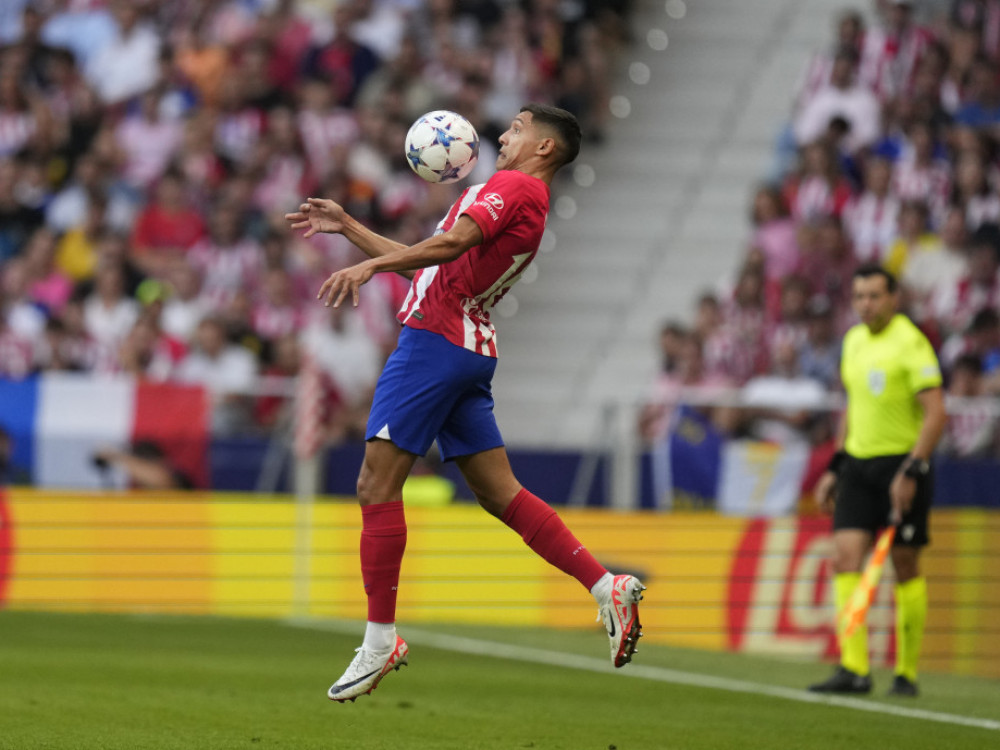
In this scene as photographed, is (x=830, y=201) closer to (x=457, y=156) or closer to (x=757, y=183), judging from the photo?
(x=757, y=183)

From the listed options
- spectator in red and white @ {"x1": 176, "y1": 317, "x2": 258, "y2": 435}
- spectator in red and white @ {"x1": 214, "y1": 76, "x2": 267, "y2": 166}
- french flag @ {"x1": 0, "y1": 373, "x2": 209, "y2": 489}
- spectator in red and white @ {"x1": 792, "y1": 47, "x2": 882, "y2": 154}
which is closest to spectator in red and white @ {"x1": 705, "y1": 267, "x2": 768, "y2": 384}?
spectator in red and white @ {"x1": 792, "y1": 47, "x2": 882, "y2": 154}

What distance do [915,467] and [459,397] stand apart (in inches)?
126

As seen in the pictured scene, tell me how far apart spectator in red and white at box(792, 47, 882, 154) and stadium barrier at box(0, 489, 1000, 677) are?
5.32 meters

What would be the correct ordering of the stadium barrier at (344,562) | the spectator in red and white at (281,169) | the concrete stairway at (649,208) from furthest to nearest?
1. the spectator in red and white at (281,169)
2. the concrete stairway at (649,208)
3. the stadium barrier at (344,562)

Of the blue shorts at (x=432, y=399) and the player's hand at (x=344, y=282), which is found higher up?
the player's hand at (x=344, y=282)

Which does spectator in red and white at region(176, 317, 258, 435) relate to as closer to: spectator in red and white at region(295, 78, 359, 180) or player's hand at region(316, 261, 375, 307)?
spectator in red and white at region(295, 78, 359, 180)

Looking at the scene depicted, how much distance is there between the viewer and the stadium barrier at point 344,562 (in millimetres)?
12383

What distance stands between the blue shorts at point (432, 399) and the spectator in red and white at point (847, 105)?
10.2 m

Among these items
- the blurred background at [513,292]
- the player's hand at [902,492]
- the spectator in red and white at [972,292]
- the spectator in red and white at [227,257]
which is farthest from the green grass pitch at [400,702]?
the spectator in red and white at [227,257]

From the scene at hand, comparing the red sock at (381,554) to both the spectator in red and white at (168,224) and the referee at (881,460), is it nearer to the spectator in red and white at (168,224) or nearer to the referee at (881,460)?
the referee at (881,460)

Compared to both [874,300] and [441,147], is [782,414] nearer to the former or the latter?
[874,300]

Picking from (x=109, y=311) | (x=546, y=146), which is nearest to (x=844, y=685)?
(x=546, y=146)

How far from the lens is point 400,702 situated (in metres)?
8.12

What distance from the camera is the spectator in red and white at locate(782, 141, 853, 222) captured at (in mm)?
15758
